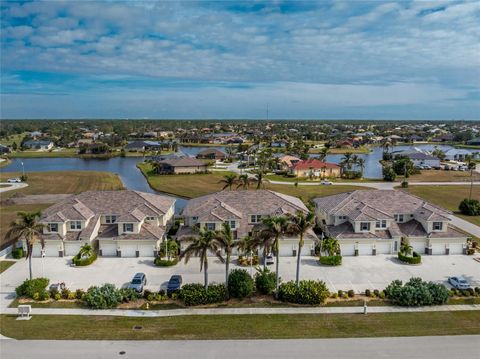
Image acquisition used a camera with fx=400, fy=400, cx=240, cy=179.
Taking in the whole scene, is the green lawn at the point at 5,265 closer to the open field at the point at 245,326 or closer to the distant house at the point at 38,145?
the open field at the point at 245,326

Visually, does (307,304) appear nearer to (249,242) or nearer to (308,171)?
(249,242)

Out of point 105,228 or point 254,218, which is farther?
point 254,218

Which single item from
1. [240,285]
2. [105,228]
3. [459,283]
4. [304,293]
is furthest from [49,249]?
[459,283]

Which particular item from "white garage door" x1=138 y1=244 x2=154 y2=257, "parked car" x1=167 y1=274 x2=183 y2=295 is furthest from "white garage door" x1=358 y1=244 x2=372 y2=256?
"white garage door" x1=138 y1=244 x2=154 y2=257

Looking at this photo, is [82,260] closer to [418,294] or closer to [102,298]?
[102,298]

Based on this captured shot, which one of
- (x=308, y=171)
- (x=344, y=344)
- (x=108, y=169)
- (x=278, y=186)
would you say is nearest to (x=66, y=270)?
(x=344, y=344)

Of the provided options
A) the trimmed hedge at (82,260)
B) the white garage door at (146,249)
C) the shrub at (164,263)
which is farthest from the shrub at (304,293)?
the trimmed hedge at (82,260)
